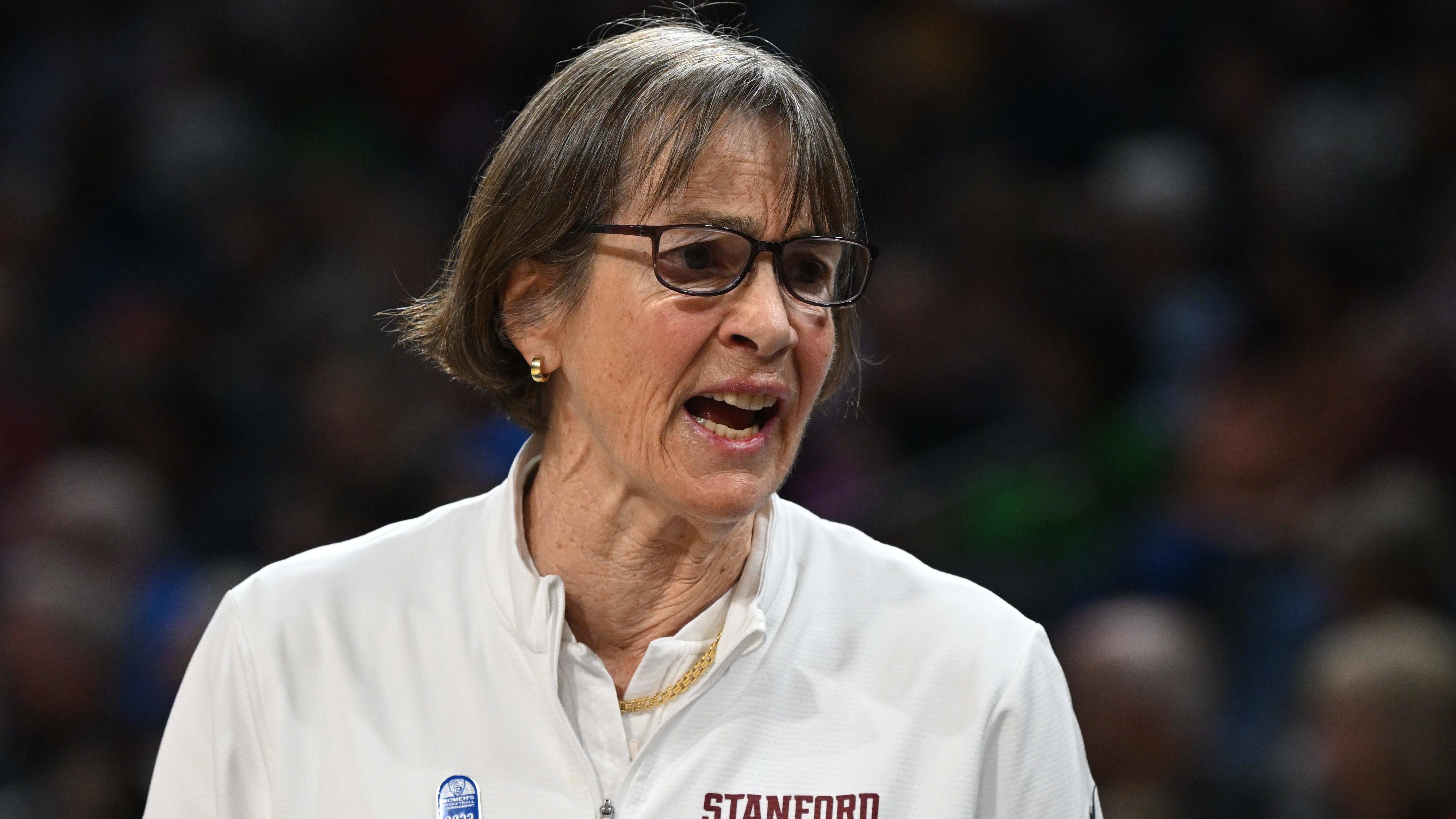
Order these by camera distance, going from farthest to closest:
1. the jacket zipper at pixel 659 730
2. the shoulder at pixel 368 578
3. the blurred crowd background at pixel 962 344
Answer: the blurred crowd background at pixel 962 344, the shoulder at pixel 368 578, the jacket zipper at pixel 659 730

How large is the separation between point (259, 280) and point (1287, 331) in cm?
327

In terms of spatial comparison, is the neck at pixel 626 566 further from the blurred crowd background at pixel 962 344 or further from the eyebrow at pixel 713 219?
the blurred crowd background at pixel 962 344

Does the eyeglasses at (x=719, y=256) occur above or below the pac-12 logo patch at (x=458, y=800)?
above

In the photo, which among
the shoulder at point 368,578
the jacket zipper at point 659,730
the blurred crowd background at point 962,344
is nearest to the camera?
the jacket zipper at point 659,730

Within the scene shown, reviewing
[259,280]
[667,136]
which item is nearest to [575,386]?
[667,136]

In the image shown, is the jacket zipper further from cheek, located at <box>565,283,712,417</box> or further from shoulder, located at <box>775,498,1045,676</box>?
cheek, located at <box>565,283,712,417</box>

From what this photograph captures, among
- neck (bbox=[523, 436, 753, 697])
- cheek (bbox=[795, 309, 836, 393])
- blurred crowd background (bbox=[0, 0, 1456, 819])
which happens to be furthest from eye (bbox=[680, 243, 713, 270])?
blurred crowd background (bbox=[0, 0, 1456, 819])

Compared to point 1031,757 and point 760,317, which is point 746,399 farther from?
point 1031,757

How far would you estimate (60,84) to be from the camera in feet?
20.5

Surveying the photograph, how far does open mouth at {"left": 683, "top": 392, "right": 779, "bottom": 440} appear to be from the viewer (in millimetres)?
1855

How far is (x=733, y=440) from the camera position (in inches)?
72.9

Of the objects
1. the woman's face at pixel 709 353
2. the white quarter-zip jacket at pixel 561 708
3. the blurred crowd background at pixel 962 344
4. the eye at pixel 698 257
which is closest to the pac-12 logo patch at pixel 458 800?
the white quarter-zip jacket at pixel 561 708

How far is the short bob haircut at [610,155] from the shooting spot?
1.84 m

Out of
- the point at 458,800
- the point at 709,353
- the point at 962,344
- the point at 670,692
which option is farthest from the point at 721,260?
the point at 962,344
